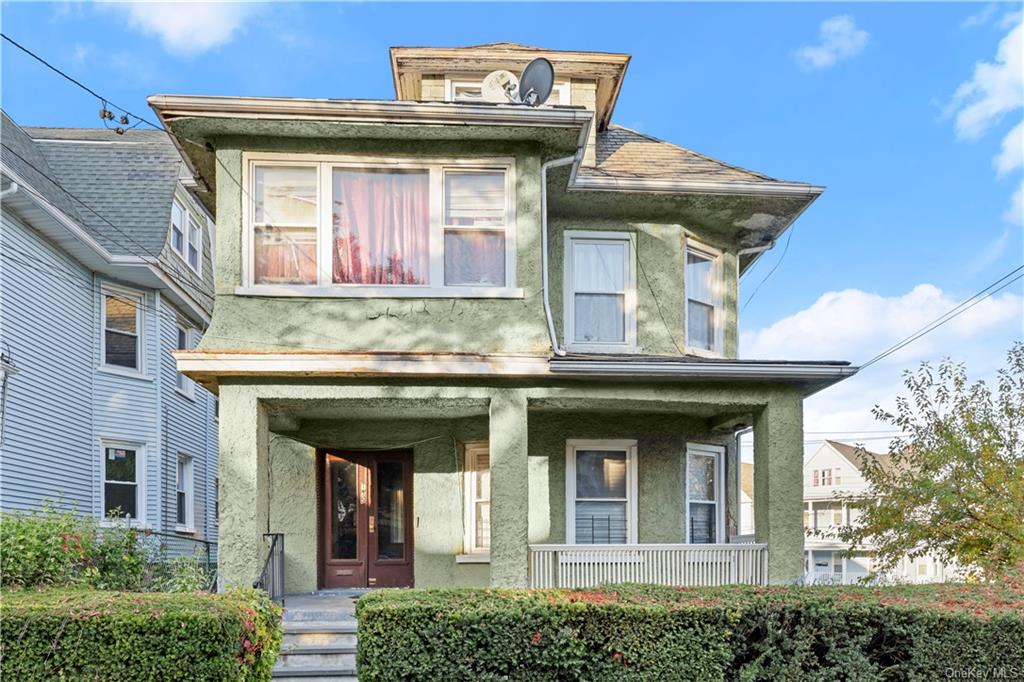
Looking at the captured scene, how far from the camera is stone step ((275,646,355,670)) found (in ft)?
26.9

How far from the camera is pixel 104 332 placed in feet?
52.6

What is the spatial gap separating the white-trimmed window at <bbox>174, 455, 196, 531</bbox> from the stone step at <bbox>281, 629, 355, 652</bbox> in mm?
9965

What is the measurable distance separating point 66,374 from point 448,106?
9699 millimetres

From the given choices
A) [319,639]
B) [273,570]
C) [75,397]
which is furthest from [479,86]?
[75,397]

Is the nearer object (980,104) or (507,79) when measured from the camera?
(507,79)

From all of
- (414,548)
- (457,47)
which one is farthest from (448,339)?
(457,47)

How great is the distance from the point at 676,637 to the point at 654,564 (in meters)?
3.61

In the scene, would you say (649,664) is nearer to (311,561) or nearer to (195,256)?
(311,561)

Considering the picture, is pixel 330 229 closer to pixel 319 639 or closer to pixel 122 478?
pixel 319 639

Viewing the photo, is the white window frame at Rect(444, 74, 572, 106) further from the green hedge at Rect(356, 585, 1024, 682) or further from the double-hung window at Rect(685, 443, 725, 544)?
the green hedge at Rect(356, 585, 1024, 682)

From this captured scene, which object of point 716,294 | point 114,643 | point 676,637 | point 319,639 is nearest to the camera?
point 114,643

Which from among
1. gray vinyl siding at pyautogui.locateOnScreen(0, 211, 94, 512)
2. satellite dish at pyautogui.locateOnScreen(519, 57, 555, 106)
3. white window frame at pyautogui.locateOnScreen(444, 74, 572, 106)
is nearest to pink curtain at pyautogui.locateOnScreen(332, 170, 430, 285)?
satellite dish at pyautogui.locateOnScreen(519, 57, 555, 106)

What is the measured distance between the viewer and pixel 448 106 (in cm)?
909

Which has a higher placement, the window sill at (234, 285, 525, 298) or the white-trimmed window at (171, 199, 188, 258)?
the white-trimmed window at (171, 199, 188, 258)
